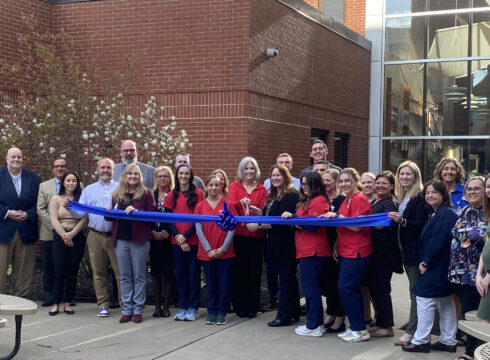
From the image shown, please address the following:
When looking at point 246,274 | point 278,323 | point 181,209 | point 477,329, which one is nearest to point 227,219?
point 181,209

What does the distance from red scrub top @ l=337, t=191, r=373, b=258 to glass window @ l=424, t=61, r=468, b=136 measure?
10.3 meters

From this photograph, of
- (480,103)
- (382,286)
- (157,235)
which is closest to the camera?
(382,286)

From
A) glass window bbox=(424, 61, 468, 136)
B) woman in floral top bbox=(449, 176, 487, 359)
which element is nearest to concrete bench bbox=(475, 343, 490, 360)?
woman in floral top bbox=(449, 176, 487, 359)

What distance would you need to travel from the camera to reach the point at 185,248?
8156 mm

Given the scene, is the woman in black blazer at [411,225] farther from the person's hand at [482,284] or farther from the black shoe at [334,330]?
the person's hand at [482,284]

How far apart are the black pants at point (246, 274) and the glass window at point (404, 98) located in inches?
394

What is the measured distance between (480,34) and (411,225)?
11337mm

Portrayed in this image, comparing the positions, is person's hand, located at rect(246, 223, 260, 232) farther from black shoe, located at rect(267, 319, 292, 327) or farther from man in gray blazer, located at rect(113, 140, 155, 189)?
man in gray blazer, located at rect(113, 140, 155, 189)

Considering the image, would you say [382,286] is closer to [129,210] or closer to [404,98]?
[129,210]

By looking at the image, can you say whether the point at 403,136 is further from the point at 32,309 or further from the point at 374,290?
the point at 32,309

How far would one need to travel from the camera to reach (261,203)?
8.38 m

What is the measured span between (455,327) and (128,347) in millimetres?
3366

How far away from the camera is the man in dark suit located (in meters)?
8.79

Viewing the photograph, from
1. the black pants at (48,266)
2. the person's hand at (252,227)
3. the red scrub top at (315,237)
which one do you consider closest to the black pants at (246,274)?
the person's hand at (252,227)
